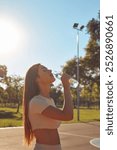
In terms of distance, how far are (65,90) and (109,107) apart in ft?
12.1

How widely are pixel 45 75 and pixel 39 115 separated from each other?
30 cm

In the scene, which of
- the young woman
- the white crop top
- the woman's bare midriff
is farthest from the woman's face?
the woman's bare midriff

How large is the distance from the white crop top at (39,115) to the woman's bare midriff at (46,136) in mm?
28

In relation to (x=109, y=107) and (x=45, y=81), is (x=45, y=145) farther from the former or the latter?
(x=109, y=107)

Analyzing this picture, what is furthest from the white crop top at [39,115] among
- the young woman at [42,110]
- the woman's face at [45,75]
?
the woman's face at [45,75]

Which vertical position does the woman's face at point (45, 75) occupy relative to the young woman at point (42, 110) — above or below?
above

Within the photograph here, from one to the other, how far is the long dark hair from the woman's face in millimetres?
37

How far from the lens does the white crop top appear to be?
9.20ft

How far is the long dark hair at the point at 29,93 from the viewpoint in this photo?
9.56ft

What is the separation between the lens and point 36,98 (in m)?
2.87

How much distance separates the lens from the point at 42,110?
9.24 ft

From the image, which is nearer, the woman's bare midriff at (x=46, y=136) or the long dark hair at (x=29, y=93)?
the woman's bare midriff at (x=46, y=136)

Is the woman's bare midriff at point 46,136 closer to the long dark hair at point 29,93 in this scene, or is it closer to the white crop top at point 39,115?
the white crop top at point 39,115

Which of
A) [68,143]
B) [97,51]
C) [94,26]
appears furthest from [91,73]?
[68,143]
